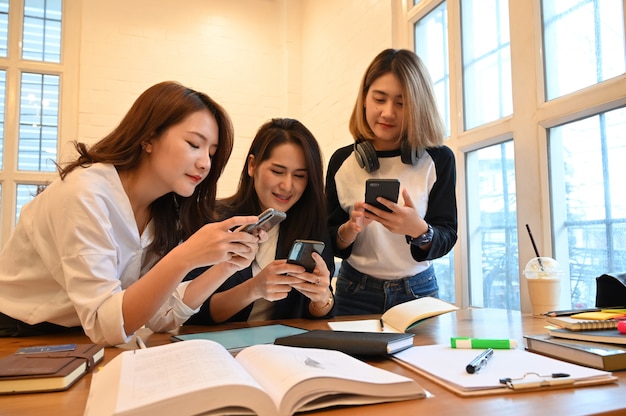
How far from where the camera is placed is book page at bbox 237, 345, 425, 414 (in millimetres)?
553

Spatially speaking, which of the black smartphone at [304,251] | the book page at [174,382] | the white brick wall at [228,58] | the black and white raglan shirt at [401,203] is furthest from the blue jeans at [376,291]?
the white brick wall at [228,58]

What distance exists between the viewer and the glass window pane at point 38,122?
3670mm

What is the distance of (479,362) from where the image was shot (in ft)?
2.42

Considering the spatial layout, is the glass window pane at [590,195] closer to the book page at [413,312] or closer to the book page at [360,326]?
the book page at [413,312]

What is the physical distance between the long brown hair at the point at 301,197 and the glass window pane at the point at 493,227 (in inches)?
33.0

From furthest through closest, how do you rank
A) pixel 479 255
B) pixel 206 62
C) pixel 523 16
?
pixel 206 62
pixel 479 255
pixel 523 16

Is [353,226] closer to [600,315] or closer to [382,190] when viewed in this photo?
[382,190]

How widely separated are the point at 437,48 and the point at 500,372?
2.04 metres

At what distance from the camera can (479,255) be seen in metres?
2.09

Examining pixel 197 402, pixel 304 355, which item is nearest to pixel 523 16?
pixel 304 355

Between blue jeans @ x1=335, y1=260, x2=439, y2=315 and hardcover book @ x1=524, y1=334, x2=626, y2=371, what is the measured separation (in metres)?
0.60

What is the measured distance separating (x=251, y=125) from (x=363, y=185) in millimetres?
2536

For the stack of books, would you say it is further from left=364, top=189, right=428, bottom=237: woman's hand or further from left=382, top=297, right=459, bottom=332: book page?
left=364, top=189, right=428, bottom=237: woman's hand

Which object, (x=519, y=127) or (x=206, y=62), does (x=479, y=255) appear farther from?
(x=206, y=62)
